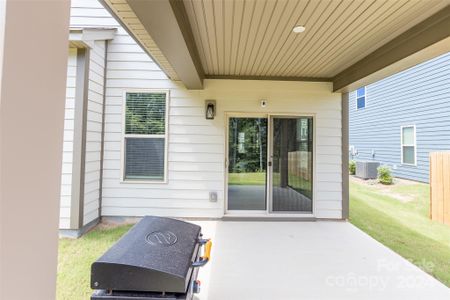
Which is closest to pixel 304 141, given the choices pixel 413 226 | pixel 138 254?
pixel 413 226

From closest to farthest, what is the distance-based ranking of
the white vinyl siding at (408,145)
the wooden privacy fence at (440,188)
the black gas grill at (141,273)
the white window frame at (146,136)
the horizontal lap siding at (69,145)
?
1. the black gas grill at (141,273)
2. the horizontal lap siding at (69,145)
3. the white window frame at (146,136)
4. the wooden privacy fence at (440,188)
5. the white vinyl siding at (408,145)

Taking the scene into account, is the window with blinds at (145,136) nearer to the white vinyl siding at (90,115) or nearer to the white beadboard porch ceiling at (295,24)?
the white vinyl siding at (90,115)

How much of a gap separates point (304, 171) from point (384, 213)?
2.26 m

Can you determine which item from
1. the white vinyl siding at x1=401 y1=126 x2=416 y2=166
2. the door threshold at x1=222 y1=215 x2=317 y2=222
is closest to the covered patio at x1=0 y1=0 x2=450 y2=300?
the door threshold at x1=222 y1=215 x2=317 y2=222

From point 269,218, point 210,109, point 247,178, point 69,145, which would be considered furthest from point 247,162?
point 69,145

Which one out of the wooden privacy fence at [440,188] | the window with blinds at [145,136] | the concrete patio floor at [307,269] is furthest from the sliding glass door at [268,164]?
the wooden privacy fence at [440,188]

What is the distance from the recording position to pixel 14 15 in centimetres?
59

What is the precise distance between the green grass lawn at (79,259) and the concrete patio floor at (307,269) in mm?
1227

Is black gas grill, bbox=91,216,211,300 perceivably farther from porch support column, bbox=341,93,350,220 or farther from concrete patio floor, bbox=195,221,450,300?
porch support column, bbox=341,93,350,220

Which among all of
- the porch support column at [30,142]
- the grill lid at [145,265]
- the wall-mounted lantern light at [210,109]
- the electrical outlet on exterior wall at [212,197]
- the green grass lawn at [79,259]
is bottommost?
the green grass lawn at [79,259]

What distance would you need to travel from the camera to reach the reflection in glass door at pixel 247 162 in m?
5.16

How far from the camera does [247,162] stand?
5.18 meters

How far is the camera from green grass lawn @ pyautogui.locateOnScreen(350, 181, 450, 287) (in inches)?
140

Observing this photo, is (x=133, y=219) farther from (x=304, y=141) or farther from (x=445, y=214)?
(x=445, y=214)
